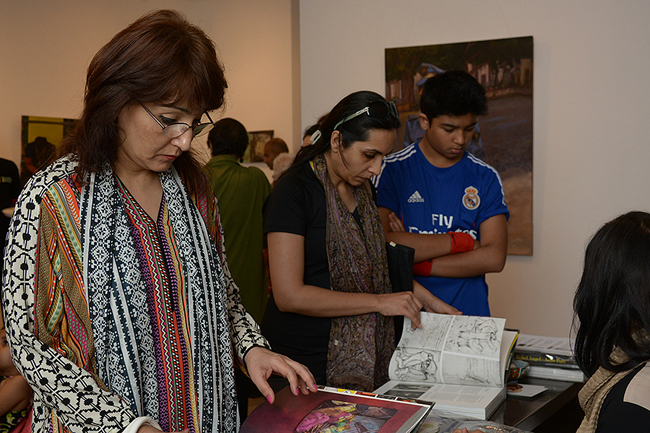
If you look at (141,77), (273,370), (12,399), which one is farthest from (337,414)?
(12,399)

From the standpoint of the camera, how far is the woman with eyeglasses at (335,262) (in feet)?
5.99

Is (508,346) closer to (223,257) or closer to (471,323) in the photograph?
(471,323)

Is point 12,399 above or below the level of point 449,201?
below

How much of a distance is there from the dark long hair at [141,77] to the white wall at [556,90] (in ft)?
8.45

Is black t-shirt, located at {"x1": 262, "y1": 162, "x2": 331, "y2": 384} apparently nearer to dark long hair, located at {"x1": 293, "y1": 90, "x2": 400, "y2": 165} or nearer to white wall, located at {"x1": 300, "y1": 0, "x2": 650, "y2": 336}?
dark long hair, located at {"x1": 293, "y1": 90, "x2": 400, "y2": 165}

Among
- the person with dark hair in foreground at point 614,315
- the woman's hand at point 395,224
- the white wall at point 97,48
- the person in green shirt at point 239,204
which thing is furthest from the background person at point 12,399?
the white wall at point 97,48

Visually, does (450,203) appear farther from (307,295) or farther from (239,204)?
(239,204)

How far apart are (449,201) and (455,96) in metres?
0.42

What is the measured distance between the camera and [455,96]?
2299 millimetres

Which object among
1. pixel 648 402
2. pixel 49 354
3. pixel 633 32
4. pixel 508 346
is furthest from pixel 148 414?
pixel 633 32

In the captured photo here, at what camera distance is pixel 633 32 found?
308 centimetres

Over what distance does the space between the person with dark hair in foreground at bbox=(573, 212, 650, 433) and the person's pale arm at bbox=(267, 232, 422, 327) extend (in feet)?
1.90

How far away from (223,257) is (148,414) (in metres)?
0.38

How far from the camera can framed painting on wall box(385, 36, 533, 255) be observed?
10.9ft
